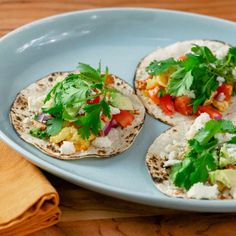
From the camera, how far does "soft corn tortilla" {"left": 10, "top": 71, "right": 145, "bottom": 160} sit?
4617 millimetres

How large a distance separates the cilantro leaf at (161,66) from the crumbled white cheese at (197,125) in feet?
1.99

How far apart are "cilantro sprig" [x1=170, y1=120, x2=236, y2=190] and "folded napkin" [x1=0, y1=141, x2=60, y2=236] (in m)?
0.78

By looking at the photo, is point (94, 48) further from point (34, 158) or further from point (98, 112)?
point (34, 158)

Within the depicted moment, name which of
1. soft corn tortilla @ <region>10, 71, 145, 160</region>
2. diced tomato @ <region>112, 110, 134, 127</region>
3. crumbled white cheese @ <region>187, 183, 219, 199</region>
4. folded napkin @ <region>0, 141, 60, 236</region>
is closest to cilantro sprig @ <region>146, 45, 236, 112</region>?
soft corn tortilla @ <region>10, 71, 145, 160</region>

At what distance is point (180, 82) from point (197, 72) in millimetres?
140

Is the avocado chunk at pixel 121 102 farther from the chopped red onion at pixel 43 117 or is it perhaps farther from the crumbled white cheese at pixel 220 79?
the crumbled white cheese at pixel 220 79

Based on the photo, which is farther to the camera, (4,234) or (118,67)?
(118,67)

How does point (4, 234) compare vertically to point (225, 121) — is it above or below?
below

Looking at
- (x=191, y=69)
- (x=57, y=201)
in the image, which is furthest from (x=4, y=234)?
(x=191, y=69)

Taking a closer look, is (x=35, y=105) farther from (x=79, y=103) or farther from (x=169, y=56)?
(x=169, y=56)

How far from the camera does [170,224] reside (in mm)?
4234

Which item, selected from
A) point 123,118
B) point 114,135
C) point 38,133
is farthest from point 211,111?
point 38,133

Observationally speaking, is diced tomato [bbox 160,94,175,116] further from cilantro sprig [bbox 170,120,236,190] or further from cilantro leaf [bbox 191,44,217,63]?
cilantro sprig [bbox 170,120,236,190]

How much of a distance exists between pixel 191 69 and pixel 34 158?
1.41 m
